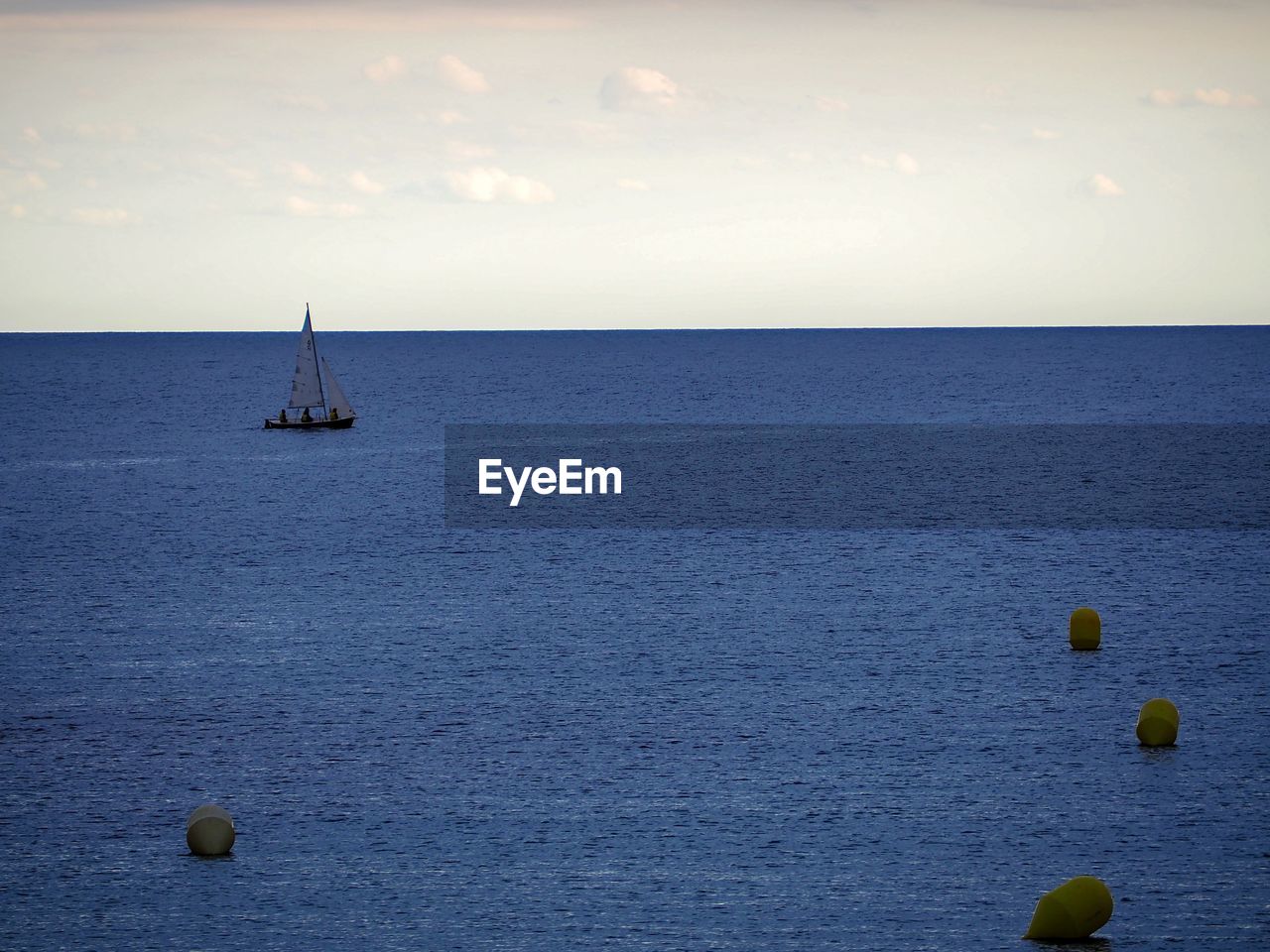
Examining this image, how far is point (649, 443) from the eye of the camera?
147 metres

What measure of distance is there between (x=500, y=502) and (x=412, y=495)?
6.55 meters

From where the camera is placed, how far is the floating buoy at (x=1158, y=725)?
40.4 metres

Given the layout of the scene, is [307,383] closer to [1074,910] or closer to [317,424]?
[317,424]

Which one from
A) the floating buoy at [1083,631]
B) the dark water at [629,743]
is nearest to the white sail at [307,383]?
the dark water at [629,743]

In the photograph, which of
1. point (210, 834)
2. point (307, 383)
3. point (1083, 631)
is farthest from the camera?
point (307, 383)

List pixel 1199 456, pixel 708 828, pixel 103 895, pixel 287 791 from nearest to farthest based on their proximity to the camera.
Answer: pixel 103 895 < pixel 708 828 < pixel 287 791 < pixel 1199 456

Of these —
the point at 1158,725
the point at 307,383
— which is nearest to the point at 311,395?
the point at 307,383

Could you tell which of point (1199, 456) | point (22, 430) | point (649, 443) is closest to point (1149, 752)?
point (1199, 456)

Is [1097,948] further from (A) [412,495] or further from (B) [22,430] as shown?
(B) [22,430]

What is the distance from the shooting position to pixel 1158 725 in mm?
40375
